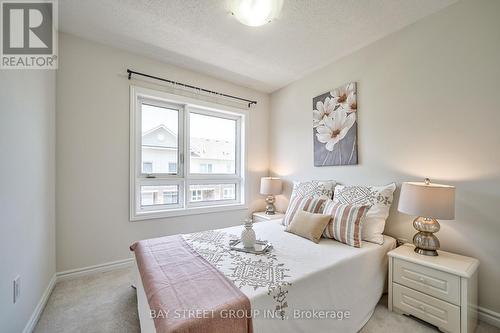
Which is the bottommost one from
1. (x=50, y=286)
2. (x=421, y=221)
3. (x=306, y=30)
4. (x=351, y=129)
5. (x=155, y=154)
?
(x=50, y=286)

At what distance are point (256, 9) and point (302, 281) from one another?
1.87 m

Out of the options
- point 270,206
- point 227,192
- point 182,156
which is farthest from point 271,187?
point 182,156

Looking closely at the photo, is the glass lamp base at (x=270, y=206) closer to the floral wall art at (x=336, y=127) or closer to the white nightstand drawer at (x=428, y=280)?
the floral wall art at (x=336, y=127)

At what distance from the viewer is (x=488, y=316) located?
1.61 meters

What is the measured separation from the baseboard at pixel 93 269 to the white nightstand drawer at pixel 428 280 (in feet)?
9.21

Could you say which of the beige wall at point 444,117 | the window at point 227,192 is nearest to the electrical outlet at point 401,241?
the beige wall at point 444,117

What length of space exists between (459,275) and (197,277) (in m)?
1.75

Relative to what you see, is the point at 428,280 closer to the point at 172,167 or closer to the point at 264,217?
the point at 264,217

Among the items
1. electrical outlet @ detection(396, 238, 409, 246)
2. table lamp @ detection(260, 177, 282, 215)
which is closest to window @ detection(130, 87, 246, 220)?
table lamp @ detection(260, 177, 282, 215)

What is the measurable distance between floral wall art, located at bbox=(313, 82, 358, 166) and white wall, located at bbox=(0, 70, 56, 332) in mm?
2893

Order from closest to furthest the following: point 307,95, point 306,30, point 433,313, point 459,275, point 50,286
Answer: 1. point 459,275
2. point 433,313
3. point 50,286
4. point 306,30
5. point 307,95

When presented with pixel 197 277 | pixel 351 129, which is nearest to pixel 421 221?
pixel 351 129

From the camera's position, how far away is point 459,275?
4.66ft

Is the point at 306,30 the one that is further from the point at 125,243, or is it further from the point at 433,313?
the point at 125,243
